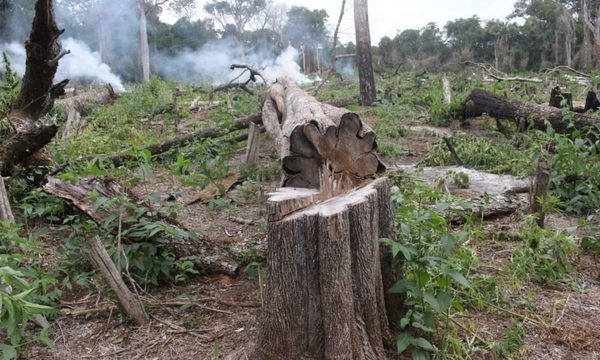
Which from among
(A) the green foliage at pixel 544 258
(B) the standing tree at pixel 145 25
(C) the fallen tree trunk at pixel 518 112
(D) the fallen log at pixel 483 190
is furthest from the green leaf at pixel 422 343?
(B) the standing tree at pixel 145 25

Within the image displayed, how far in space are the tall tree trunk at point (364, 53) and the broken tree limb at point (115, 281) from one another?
9.69 meters

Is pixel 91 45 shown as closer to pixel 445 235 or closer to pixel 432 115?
pixel 432 115

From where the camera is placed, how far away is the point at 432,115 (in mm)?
9719

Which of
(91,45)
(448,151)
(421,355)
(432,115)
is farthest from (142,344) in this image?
(91,45)

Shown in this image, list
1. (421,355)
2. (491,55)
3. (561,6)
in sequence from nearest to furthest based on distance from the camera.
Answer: (421,355), (561,6), (491,55)

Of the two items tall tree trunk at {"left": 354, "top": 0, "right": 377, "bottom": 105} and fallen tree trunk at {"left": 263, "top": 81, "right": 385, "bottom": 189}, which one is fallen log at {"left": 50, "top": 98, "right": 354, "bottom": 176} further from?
tall tree trunk at {"left": 354, "top": 0, "right": 377, "bottom": 105}

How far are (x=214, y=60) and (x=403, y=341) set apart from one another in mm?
40075

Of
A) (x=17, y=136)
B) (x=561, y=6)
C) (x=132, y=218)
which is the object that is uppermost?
(x=561, y=6)

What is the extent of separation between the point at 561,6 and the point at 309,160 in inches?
903

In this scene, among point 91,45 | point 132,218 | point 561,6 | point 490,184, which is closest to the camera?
point 132,218

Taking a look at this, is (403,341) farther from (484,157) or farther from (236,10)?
(236,10)

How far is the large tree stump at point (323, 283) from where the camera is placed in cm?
206

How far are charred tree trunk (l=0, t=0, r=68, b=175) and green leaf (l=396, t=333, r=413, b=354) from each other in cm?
371

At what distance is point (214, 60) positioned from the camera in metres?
40.2
